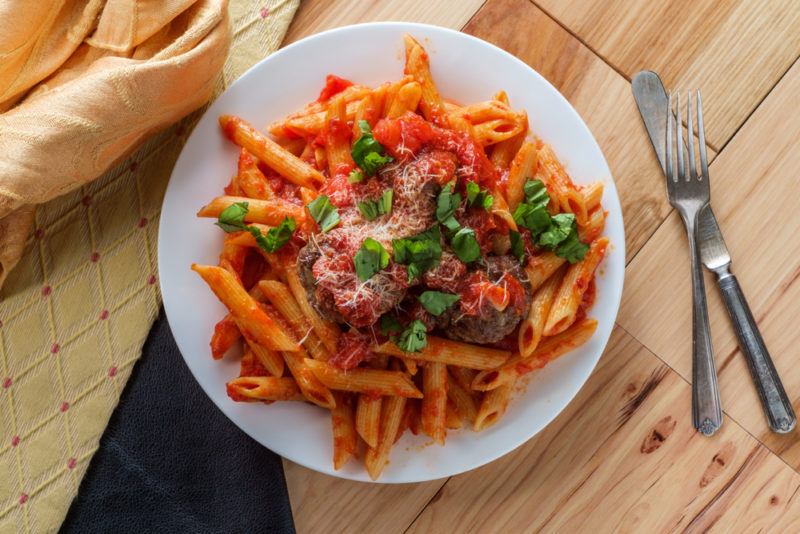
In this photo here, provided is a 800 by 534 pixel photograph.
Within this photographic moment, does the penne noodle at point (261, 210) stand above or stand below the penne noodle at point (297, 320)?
above

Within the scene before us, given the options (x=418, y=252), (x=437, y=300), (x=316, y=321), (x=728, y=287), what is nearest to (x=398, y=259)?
(x=418, y=252)

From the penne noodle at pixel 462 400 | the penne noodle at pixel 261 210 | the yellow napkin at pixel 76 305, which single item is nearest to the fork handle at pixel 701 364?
the penne noodle at pixel 462 400

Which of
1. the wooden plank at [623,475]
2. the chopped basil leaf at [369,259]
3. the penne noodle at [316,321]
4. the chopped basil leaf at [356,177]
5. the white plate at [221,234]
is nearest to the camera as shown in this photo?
the chopped basil leaf at [369,259]

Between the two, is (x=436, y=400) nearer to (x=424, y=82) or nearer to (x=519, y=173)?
(x=519, y=173)

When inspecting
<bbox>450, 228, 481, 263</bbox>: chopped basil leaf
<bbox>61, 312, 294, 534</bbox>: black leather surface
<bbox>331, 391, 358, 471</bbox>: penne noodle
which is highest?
<bbox>450, 228, 481, 263</bbox>: chopped basil leaf

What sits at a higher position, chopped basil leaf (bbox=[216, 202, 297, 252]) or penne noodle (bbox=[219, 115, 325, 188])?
penne noodle (bbox=[219, 115, 325, 188])

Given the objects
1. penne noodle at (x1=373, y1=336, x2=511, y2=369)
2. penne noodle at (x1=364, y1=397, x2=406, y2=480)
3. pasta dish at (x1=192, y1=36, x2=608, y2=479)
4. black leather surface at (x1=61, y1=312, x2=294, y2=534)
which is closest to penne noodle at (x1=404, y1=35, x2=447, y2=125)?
pasta dish at (x1=192, y1=36, x2=608, y2=479)

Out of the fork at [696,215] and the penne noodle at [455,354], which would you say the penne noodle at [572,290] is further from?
the fork at [696,215]

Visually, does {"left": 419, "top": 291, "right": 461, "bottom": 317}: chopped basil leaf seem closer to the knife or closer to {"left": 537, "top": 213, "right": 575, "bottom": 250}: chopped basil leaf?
{"left": 537, "top": 213, "right": 575, "bottom": 250}: chopped basil leaf
